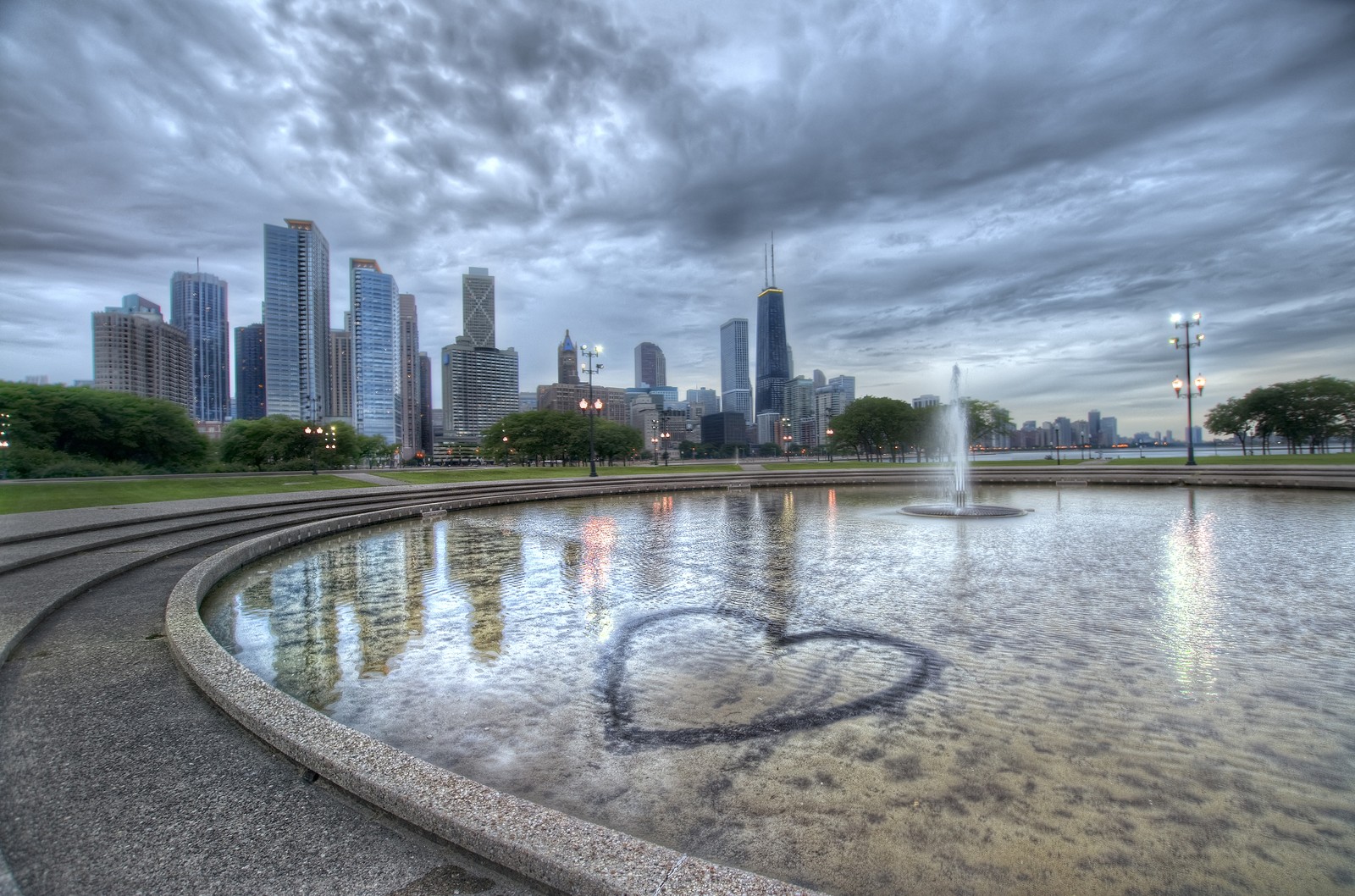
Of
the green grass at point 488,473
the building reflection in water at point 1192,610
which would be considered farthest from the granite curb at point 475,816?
the green grass at point 488,473

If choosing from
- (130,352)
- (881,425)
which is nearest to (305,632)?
(881,425)

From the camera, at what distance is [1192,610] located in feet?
24.4

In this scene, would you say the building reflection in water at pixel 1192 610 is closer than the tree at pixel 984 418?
Yes

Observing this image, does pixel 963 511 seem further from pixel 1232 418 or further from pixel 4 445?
pixel 1232 418

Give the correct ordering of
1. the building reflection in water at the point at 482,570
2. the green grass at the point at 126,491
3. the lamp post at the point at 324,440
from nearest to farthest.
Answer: the building reflection in water at the point at 482,570 → the green grass at the point at 126,491 → the lamp post at the point at 324,440

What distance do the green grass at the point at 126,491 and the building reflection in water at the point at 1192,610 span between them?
26552mm

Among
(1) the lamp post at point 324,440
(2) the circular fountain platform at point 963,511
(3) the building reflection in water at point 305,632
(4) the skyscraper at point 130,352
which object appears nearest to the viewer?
(3) the building reflection in water at point 305,632

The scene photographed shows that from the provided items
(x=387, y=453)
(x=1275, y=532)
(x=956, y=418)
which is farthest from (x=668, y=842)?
(x=387, y=453)

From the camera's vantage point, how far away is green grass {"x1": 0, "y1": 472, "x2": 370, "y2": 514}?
1920 cm

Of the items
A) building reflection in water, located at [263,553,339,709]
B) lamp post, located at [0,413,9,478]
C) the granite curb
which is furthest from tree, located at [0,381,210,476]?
the granite curb

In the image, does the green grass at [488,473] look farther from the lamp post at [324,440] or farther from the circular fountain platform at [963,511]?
the circular fountain platform at [963,511]

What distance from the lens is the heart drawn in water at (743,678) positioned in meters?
4.65

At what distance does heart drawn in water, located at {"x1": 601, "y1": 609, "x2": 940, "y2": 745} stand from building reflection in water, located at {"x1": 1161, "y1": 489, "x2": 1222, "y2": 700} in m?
2.22

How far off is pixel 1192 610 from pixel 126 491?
107 feet
